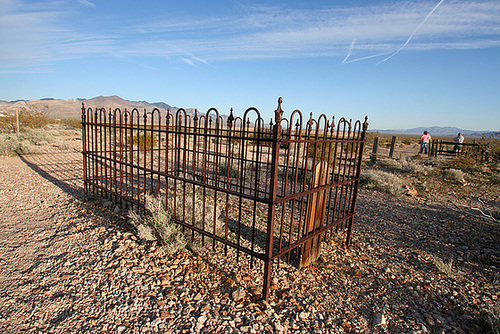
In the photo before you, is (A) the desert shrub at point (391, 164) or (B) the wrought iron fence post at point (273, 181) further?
(A) the desert shrub at point (391, 164)

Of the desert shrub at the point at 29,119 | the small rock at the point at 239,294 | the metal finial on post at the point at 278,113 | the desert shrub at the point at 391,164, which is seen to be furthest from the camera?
the desert shrub at the point at 29,119

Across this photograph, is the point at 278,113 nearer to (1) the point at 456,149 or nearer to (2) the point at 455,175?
(2) the point at 455,175

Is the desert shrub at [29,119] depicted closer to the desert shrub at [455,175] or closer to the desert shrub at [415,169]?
the desert shrub at [415,169]

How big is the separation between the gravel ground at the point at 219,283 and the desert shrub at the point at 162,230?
14 centimetres

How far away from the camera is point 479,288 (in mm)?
3584

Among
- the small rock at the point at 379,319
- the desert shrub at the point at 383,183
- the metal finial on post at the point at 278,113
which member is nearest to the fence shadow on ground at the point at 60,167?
the metal finial on post at the point at 278,113

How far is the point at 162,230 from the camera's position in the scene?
13.2 feet

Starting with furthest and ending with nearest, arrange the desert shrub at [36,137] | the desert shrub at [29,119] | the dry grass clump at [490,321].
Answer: the desert shrub at [29,119] → the desert shrub at [36,137] → the dry grass clump at [490,321]

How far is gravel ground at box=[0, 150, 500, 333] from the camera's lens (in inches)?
108

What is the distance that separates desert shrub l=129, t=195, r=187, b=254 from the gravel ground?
0.46ft

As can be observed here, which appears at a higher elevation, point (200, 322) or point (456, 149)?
point (456, 149)

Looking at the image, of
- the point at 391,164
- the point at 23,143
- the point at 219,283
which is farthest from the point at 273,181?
the point at 23,143

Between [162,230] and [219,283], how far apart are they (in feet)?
4.17

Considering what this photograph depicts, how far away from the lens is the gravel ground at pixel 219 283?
2.73 metres
